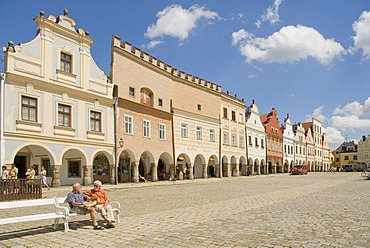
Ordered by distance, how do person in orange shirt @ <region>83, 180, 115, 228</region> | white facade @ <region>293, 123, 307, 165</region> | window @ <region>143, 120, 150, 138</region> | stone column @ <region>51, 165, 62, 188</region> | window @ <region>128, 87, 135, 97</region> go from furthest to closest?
white facade @ <region>293, 123, 307, 165</region> → window @ <region>143, 120, 150, 138</region> → window @ <region>128, 87, 135, 97</region> → stone column @ <region>51, 165, 62, 188</region> → person in orange shirt @ <region>83, 180, 115, 228</region>

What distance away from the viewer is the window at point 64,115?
24.4 m

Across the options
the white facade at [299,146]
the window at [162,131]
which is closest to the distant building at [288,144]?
the white facade at [299,146]

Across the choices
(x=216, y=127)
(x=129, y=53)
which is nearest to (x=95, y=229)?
(x=129, y=53)

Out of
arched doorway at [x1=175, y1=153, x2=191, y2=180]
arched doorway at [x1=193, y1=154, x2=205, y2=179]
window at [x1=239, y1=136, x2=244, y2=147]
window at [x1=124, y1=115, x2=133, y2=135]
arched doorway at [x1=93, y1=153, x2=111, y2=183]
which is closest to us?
arched doorway at [x1=93, y1=153, x2=111, y2=183]

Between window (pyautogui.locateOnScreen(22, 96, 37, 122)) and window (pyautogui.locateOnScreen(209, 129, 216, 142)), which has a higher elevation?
window (pyautogui.locateOnScreen(22, 96, 37, 122))

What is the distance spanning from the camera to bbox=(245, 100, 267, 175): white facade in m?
51.2

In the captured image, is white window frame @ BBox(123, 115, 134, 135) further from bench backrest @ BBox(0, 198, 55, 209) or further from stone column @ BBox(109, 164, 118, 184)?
bench backrest @ BBox(0, 198, 55, 209)

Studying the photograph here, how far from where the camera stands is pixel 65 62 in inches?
989

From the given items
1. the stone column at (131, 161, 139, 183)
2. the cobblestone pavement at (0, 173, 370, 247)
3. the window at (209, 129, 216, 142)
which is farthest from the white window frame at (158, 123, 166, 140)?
the cobblestone pavement at (0, 173, 370, 247)

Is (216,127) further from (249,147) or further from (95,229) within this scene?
(95,229)

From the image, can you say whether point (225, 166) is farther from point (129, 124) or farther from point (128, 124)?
point (128, 124)

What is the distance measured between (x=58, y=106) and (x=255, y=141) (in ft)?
112

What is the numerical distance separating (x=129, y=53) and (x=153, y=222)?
2296 cm

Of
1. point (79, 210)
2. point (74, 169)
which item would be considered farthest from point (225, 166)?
point (79, 210)
